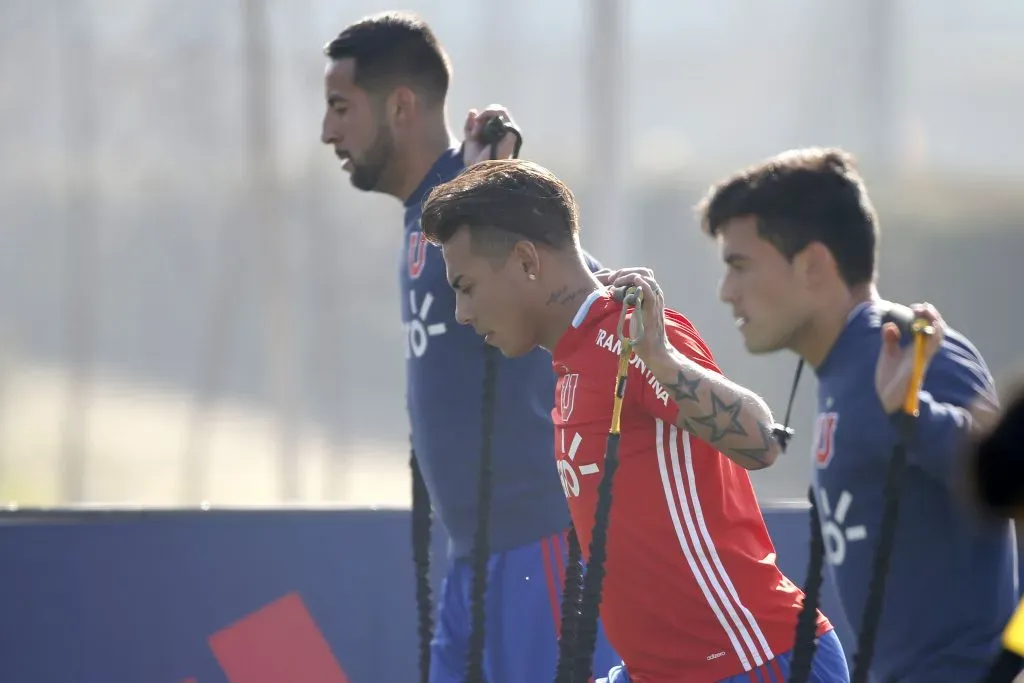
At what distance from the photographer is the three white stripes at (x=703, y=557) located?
2502mm

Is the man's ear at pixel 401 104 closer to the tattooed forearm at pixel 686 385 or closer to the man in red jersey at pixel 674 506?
the man in red jersey at pixel 674 506

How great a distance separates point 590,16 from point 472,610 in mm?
3161

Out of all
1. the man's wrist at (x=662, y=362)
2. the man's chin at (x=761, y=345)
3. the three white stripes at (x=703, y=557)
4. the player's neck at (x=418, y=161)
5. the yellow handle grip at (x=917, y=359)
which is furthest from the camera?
the player's neck at (x=418, y=161)

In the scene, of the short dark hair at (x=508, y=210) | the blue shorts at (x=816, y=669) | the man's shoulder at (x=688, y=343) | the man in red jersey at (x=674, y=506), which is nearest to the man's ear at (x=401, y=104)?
the short dark hair at (x=508, y=210)

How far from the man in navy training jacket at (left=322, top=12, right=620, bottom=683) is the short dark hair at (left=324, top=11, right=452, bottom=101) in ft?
0.64

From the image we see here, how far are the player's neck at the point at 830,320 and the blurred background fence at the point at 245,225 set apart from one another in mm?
2538

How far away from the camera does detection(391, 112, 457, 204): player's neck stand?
3.71 meters

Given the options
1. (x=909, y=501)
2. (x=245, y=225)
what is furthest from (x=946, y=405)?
(x=245, y=225)

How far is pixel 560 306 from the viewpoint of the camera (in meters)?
2.71

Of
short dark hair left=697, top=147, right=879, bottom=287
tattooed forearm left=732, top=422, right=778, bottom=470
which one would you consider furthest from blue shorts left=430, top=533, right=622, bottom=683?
tattooed forearm left=732, top=422, right=778, bottom=470

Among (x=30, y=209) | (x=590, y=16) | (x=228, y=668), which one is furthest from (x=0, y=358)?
(x=590, y=16)

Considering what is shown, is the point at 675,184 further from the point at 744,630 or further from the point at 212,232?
the point at 744,630

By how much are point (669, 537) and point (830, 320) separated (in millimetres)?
756

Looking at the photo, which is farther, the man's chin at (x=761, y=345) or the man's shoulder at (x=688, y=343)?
the man's chin at (x=761, y=345)
